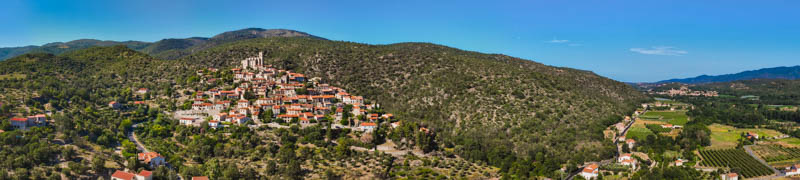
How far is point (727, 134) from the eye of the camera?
6675 cm

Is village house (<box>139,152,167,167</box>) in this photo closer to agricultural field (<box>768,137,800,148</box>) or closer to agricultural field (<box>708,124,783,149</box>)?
agricultural field (<box>708,124,783,149</box>)

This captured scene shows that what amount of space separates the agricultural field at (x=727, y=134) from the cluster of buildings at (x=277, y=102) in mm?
46203

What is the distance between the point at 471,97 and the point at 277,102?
29.8 meters

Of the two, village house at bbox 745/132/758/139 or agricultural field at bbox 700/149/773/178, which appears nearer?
agricultural field at bbox 700/149/773/178

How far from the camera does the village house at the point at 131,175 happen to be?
35188 mm

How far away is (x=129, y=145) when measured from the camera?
45719 millimetres

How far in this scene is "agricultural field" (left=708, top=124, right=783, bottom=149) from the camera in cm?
5978

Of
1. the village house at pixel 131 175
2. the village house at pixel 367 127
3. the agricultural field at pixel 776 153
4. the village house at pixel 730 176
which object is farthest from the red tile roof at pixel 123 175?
the agricultural field at pixel 776 153

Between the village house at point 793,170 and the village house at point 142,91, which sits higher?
the village house at point 142,91

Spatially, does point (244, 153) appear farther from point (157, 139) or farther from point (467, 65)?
point (467, 65)

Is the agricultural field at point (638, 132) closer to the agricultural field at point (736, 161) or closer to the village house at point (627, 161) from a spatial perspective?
the agricultural field at point (736, 161)

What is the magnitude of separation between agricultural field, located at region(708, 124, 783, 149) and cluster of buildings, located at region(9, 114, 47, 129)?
265 feet

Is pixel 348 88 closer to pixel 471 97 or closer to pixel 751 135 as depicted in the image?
pixel 471 97

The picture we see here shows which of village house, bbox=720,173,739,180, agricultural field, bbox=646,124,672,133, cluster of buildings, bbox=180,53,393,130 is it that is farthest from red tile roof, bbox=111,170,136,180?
agricultural field, bbox=646,124,672,133
